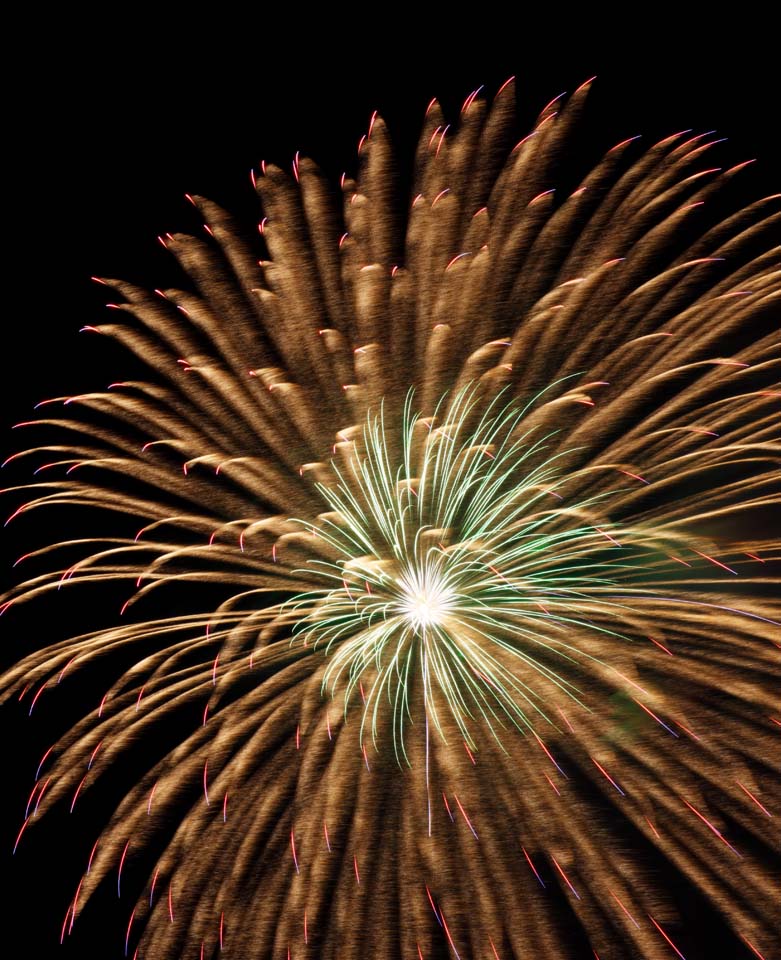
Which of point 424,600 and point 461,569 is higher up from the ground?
point 461,569

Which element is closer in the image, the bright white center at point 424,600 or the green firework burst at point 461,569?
the green firework burst at point 461,569

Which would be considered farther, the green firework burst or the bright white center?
the bright white center

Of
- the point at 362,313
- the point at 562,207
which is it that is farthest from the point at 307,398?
the point at 562,207
